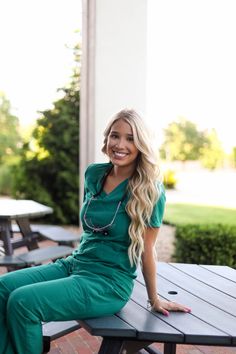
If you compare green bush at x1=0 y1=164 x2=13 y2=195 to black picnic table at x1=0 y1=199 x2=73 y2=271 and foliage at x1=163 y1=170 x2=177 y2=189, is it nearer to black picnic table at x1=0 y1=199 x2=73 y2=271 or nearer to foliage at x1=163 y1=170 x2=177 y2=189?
foliage at x1=163 y1=170 x2=177 y2=189

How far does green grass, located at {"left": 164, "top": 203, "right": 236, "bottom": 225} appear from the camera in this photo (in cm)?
973

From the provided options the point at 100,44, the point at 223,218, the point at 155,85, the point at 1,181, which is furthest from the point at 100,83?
the point at 1,181

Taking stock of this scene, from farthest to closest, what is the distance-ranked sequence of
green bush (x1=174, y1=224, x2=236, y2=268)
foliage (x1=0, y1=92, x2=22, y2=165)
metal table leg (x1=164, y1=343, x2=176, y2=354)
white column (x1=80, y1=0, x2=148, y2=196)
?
foliage (x1=0, y1=92, x2=22, y2=165) < white column (x1=80, y1=0, x2=148, y2=196) < green bush (x1=174, y1=224, x2=236, y2=268) < metal table leg (x1=164, y1=343, x2=176, y2=354)

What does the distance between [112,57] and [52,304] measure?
4.05 m

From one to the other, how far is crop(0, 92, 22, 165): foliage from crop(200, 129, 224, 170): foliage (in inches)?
172

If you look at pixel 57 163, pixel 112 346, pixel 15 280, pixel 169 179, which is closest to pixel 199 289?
pixel 112 346

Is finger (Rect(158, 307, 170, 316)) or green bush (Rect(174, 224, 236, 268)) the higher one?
finger (Rect(158, 307, 170, 316))

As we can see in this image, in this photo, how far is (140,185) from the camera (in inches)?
100

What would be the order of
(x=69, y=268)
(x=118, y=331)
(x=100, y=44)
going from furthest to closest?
(x=100, y=44) < (x=69, y=268) < (x=118, y=331)

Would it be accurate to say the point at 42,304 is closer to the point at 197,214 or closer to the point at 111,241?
the point at 111,241

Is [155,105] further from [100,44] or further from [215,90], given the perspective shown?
[100,44]

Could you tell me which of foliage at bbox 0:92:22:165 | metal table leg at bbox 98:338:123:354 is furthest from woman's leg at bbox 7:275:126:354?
foliage at bbox 0:92:22:165

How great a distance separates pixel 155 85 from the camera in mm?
9078

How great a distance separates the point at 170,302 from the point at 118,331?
0.39 meters
